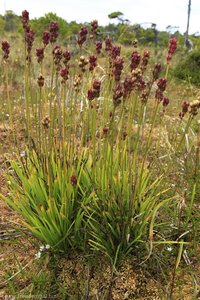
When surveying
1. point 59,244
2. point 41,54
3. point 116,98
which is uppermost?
point 41,54

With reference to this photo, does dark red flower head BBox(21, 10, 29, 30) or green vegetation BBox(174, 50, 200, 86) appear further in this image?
green vegetation BBox(174, 50, 200, 86)

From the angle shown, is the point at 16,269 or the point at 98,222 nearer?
the point at 98,222

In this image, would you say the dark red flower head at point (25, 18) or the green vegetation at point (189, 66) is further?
the green vegetation at point (189, 66)

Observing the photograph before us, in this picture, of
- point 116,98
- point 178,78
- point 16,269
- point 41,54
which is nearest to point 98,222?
point 16,269

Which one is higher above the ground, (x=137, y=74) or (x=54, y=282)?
(x=137, y=74)

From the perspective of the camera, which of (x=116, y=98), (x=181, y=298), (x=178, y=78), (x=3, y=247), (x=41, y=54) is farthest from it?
(x=178, y=78)

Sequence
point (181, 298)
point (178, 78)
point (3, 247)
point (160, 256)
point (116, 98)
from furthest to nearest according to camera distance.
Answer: point (178, 78), point (3, 247), point (160, 256), point (181, 298), point (116, 98)

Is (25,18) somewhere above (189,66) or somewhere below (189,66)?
above

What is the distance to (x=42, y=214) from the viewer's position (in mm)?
1920

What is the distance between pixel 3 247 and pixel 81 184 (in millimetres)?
620

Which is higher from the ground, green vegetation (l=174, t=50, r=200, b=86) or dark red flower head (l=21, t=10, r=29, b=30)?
dark red flower head (l=21, t=10, r=29, b=30)

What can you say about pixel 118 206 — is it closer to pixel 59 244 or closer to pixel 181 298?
pixel 59 244

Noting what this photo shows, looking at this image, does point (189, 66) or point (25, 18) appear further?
point (189, 66)

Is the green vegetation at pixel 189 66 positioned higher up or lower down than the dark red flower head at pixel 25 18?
lower down
